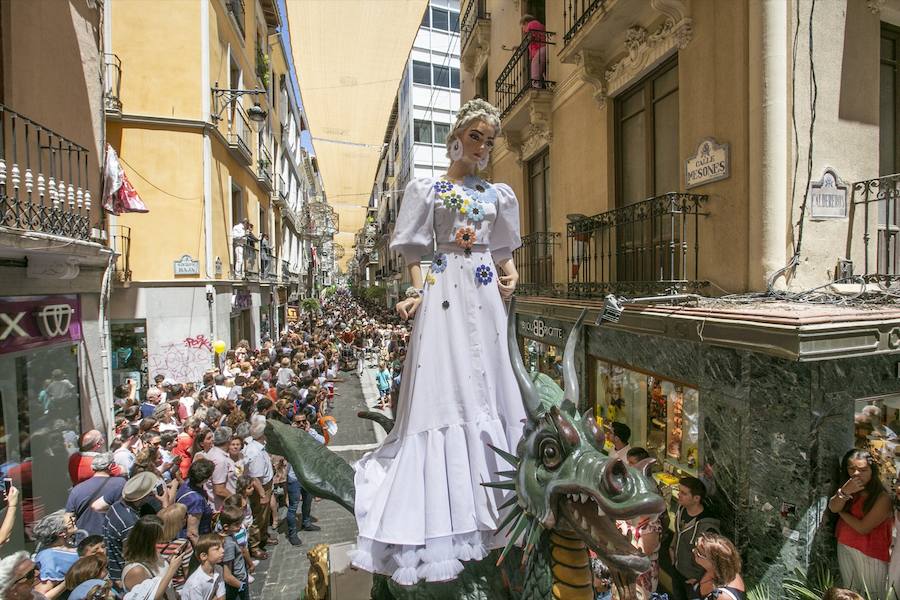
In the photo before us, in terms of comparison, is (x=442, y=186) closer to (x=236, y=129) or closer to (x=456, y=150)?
(x=456, y=150)

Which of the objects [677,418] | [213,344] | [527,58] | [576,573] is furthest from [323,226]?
[576,573]

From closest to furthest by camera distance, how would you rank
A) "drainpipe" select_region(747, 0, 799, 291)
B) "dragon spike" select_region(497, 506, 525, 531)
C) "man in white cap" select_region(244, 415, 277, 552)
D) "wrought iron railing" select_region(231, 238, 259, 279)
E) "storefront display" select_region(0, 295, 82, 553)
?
1. "dragon spike" select_region(497, 506, 525, 531)
2. "drainpipe" select_region(747, 0, 799, 291)
3. "storefront display" select_region(0, 295, 82, 553)
4. "man in white cap" select_region(244, 415, 277, 552)
5. "wrought iron railing" select_region(231, 238, 259, 279)

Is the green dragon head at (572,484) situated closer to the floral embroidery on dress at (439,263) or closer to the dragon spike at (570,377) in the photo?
the dragon spike at (570,377)

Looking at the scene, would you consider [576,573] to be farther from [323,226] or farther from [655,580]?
[323,226]

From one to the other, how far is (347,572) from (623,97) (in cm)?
741

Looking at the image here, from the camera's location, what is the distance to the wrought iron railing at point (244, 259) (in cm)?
1427

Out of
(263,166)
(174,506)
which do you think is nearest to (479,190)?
(174,506)

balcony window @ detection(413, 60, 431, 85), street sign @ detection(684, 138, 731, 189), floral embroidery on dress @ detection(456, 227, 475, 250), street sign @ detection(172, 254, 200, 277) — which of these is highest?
balcony window @ detection(413, 60, 431, 85)

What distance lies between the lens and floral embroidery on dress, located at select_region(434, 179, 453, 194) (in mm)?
2448

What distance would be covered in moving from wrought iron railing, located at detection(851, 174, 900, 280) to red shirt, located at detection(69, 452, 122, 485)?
8.23 meters

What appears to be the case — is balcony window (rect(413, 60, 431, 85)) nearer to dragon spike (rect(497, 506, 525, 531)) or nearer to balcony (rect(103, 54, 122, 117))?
balcony (rect(103, 54, 122, 117))

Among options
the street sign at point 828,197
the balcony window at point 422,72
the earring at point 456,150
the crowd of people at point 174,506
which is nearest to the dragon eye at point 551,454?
the earring at point 456,150

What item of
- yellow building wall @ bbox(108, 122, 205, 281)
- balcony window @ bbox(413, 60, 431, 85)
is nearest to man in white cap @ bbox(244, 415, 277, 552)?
yellow building wall @ bbox(108, 122, 205, 281)

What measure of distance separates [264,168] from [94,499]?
52.7ft
